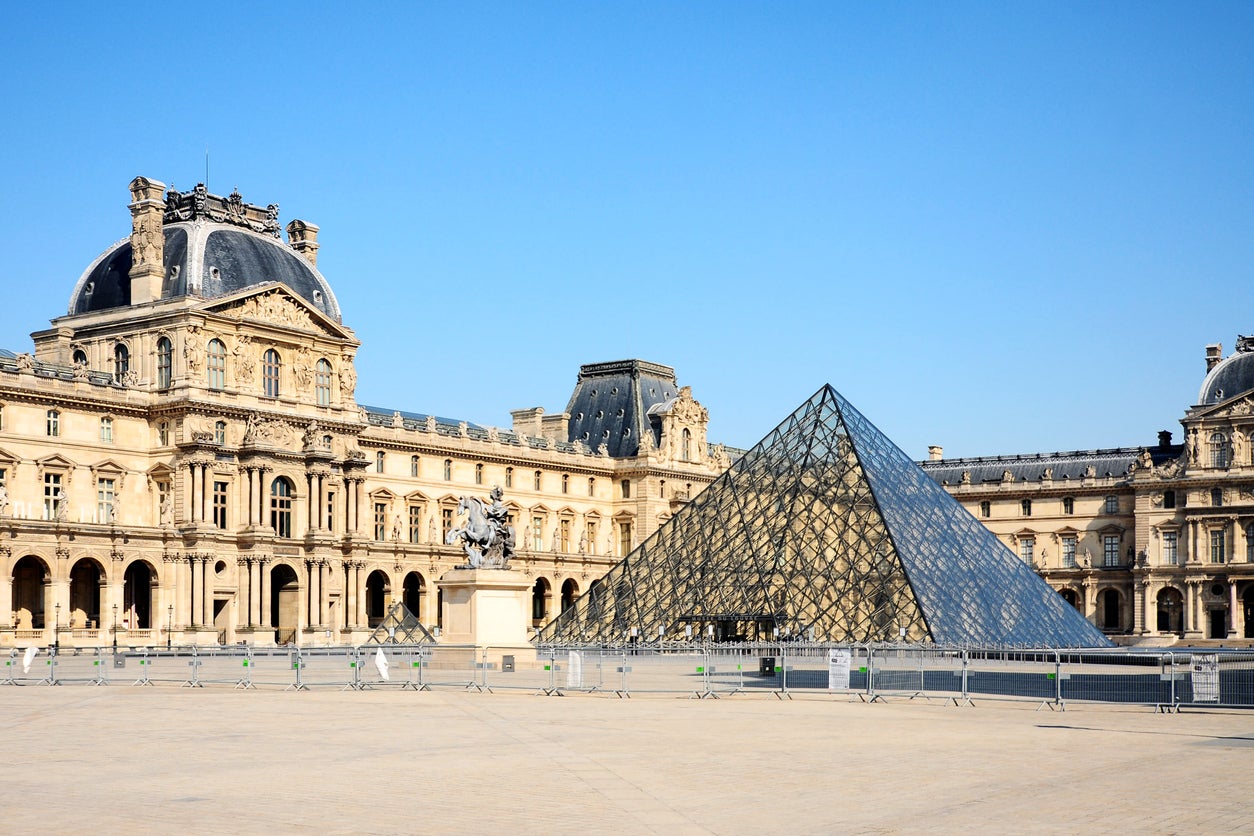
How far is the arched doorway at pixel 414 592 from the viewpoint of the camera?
75.2m

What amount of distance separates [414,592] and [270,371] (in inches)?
650

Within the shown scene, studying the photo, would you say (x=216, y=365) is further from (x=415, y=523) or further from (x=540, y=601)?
(x=540, y=601)

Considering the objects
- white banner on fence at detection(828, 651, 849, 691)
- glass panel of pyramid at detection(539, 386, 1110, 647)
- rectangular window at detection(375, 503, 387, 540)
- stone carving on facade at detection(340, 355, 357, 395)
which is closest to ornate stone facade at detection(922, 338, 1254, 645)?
glass panel of pyramid at detection(539, 386, 1110, 647)

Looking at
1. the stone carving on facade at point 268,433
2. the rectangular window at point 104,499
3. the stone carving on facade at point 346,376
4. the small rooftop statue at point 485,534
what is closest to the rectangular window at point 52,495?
the rectangular window at point 104,499

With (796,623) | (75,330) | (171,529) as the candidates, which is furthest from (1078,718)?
(75,330)

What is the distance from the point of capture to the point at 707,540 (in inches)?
1946

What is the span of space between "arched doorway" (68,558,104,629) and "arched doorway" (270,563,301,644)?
6907 millimetres

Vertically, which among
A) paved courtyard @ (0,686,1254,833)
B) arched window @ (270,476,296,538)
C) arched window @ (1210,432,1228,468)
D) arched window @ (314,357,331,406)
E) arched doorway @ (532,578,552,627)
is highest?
arched window @ (314,357,331,406)

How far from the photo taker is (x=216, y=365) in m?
62.0

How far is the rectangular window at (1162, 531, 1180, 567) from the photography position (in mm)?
88500

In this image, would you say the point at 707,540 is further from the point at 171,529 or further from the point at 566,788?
the point at 566,788

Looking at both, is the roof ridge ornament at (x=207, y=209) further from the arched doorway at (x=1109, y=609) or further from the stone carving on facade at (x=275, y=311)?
the arched doorway at (x=1109, y=609)

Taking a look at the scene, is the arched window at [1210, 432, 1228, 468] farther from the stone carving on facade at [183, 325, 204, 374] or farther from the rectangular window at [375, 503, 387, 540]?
the stone carving on facade at [183, 325, 204, 374]

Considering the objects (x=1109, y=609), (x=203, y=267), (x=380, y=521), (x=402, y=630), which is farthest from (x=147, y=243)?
(x=1109, y=609)
